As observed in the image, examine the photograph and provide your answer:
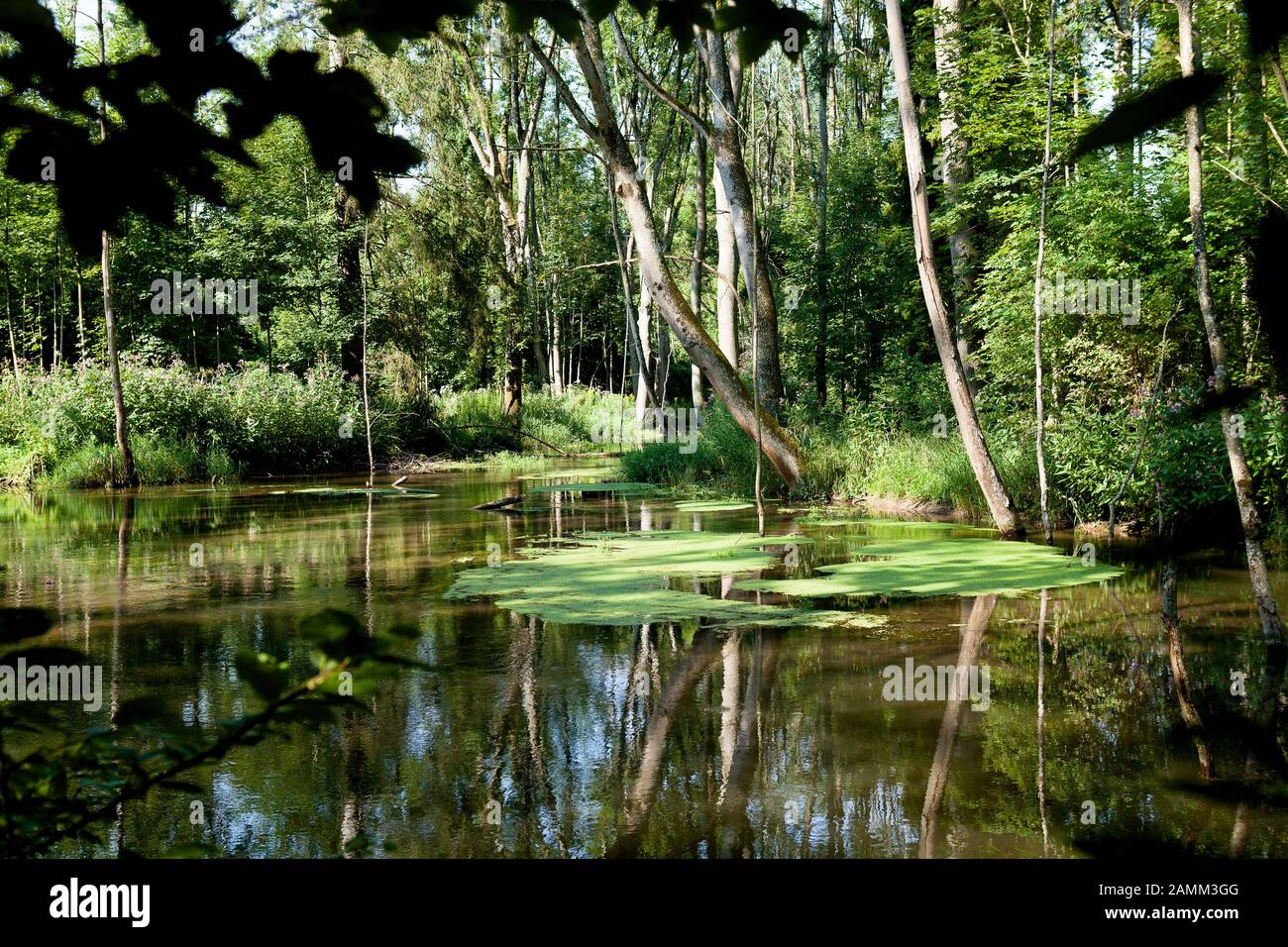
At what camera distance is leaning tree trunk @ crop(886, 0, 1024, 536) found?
9.77 m

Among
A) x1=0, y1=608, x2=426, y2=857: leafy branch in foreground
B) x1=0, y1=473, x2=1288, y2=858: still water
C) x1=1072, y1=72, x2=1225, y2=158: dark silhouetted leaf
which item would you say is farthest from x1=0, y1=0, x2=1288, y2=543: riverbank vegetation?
x1=0, y1=473, x2=1288, y2=858: still water

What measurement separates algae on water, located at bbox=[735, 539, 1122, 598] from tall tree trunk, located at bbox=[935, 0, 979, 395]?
486cm

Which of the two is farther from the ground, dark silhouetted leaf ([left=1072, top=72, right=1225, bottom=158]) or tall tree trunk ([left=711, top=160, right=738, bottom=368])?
tall tree trunk ([left=711, top=160, right=738, bottom=368])

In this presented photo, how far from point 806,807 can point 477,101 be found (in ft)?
77.2

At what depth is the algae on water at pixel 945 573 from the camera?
7.03m

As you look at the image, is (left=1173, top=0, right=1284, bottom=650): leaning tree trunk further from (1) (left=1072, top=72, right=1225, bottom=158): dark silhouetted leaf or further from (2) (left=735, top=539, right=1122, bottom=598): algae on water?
(1) (left=1072, top=72, right=1225, bottom=158): dark silhouetted leaf

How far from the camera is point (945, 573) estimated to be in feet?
25.0

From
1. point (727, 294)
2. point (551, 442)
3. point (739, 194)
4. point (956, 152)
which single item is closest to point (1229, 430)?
point (739, 194)

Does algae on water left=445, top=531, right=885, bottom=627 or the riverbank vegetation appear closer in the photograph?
the riverbank vegetation

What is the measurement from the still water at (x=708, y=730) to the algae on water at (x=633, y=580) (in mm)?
229

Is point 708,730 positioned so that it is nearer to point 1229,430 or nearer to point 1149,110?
point 1229,430

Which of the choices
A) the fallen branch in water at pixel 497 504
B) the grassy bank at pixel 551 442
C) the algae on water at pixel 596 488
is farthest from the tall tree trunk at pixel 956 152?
the fallen branch in water at pixel 497 504

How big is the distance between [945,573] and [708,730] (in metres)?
3.96

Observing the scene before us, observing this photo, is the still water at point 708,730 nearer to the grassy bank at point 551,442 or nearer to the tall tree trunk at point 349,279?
the grassy bank at point 551,442
